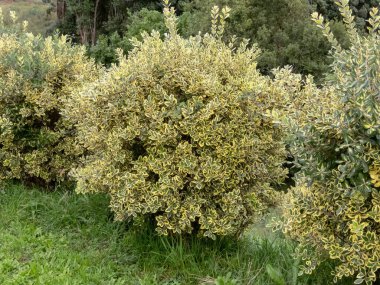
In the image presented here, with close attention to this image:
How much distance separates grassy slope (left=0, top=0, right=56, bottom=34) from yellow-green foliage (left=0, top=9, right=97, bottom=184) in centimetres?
1697

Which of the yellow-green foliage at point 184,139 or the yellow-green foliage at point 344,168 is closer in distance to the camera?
the yellow-green foliage at point 344,168

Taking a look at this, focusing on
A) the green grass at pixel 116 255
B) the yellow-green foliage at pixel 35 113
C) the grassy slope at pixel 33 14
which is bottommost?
the grassy slope at pixel 33 14

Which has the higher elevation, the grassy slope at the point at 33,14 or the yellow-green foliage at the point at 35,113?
the yellow-green foliage at the point at 35,113

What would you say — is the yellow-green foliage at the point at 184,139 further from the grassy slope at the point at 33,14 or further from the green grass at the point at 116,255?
the grassy slope at the point at 33,14

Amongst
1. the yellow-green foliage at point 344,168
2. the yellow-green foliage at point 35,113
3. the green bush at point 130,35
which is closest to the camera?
the yellow-green foliage at point 344,168

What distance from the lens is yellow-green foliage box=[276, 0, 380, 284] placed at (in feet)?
9.77

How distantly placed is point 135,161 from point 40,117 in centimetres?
211

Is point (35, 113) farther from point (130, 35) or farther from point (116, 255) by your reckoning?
point (130, 35)

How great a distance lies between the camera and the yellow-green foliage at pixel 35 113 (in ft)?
18.5

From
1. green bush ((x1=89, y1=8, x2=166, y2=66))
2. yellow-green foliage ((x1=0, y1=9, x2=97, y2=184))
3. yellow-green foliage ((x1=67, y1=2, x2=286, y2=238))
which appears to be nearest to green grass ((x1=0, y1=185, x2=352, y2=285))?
yellow-green foliage ((x1=67, y1=2, x2=286, y2=238))

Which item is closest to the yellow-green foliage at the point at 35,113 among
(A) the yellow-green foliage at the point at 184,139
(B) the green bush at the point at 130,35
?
(A) the yellow-green foliage at the point at 184,139

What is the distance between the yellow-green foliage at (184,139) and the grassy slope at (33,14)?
62.2 ft

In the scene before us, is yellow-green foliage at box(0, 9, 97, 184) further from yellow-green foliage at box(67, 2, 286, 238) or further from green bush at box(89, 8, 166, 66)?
green bush at box(89, 8, 166, 66)

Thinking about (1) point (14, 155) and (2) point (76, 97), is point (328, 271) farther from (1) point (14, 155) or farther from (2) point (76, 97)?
(1) point (14, 155)
